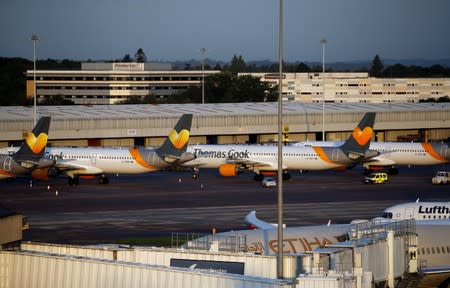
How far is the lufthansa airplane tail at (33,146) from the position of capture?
101562 millimetres

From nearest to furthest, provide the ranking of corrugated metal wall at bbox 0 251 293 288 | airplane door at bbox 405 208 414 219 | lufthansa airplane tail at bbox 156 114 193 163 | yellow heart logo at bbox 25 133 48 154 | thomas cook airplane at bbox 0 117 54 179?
corrugated metal wall at bbox 0 251 293 288 < airplane door at bbox 405 208 414 219 < yellow heart logo at bbox 25 133 48 154 < thomas cook airplane at bbox 0 117 54 179 < lufthansa airplane tail at bbox 156 114 193 163

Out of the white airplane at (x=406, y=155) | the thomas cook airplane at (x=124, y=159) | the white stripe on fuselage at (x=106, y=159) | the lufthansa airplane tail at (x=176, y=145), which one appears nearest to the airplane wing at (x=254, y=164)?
the thomas cook airplane at (x=124, y=159)

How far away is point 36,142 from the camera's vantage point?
10150cm

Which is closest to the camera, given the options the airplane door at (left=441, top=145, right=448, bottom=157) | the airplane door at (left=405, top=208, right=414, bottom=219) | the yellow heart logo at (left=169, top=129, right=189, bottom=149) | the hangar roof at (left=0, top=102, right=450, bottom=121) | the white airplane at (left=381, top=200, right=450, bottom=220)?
the white airplane at (left=381, top=200, right=450, bottom=220)

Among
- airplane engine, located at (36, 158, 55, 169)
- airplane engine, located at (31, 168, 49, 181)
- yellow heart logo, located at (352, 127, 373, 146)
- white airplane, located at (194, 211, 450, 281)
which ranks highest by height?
yellow heart logo, located at (352, 127, 373, 146)

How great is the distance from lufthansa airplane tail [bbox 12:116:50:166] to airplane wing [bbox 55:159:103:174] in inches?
203

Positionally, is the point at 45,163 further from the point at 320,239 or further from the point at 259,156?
the point at 320,239

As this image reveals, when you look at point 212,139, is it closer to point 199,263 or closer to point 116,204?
point 116,204

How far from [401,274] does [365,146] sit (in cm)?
7599

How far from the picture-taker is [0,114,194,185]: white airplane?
10681 cm

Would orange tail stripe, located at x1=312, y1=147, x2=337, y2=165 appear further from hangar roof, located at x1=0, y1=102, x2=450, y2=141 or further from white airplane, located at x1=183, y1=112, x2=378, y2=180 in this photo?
hangar roof, located at x1=0, y1=102, x2=450, y2=141

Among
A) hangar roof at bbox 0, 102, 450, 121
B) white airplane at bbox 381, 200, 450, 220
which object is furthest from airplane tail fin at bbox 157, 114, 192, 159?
white airplane at bbox 381, 200, 450, 220

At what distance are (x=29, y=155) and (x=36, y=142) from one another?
4.72 feet

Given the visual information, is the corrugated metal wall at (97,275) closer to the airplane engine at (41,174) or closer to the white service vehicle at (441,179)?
the airplane engine at (41,174)
